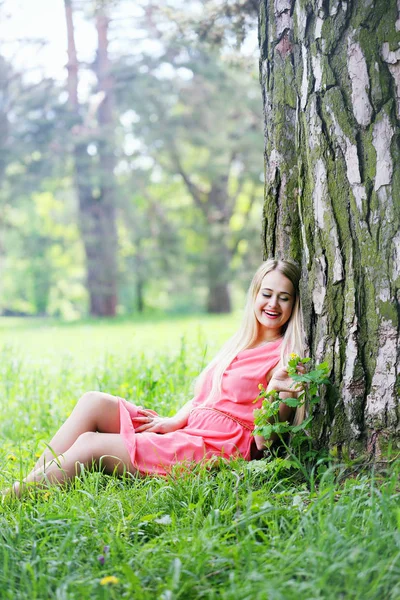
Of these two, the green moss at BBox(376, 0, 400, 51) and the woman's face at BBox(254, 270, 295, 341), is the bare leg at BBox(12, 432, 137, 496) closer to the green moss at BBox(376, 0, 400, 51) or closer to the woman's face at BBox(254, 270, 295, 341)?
the woman's face at BBox(254, 270, 295, 341)

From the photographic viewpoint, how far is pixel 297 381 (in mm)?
2742

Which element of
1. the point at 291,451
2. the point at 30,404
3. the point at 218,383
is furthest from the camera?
the point at 30,404

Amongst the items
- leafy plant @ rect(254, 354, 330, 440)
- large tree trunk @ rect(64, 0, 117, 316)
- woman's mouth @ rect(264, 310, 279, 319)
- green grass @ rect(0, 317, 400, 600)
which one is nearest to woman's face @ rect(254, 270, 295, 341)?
woman's mouth @ rect(264, 310, 279, 319)

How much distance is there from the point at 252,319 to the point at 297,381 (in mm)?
750

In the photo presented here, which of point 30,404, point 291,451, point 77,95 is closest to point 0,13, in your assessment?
point 77,95

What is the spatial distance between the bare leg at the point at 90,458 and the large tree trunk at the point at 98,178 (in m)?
12.9

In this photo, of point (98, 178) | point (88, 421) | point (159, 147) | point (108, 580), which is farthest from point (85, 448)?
point (159, 147)

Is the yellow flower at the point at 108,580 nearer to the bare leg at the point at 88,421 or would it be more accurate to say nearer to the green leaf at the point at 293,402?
the green leaf at the point at 293,402

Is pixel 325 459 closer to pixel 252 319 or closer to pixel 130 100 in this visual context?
pixel 252 319

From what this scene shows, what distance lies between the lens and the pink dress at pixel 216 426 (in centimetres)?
309

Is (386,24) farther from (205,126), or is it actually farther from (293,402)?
(205,126)

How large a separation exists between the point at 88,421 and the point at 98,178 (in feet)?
43.0

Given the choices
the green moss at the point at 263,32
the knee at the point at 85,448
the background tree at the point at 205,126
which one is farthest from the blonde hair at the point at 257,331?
the background tree at the point at 205,126

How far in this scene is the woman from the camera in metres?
3.07
